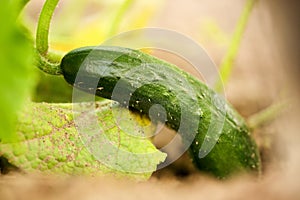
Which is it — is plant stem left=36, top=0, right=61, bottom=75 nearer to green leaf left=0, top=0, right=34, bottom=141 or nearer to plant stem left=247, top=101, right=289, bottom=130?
green leaf left=0, top=0, right=34, bottom=141

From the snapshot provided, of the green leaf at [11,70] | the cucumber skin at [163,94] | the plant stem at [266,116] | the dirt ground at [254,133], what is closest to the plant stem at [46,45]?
the cucumber skin at [163,94]

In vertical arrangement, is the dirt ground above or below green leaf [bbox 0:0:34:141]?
above

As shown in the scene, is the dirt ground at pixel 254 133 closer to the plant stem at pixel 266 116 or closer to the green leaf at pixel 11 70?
the plant stem at pixel 266 116

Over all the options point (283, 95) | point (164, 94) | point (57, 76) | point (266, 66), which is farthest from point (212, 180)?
point (266, 66)

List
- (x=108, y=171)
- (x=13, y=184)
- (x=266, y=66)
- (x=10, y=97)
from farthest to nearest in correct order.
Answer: (x=266, y=66)
(x=108, y=171)
(x=13, y=184)
(x=10, y=97)

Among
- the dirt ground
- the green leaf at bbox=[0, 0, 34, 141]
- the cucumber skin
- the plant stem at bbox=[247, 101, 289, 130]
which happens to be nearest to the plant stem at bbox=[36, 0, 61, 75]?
the cucumber skin

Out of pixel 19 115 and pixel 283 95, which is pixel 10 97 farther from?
pixel 283 95

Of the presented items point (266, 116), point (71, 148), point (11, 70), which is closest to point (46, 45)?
point (71, 148)
